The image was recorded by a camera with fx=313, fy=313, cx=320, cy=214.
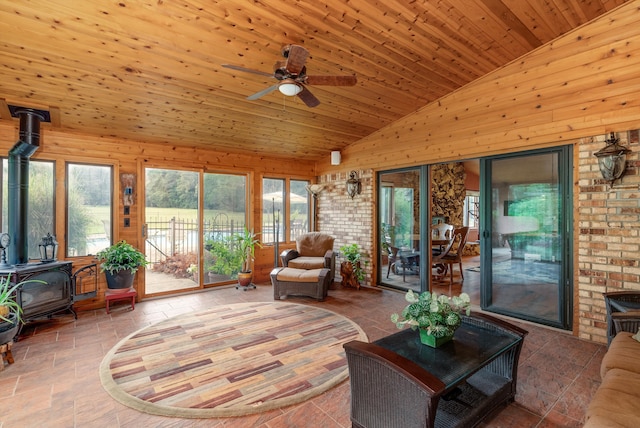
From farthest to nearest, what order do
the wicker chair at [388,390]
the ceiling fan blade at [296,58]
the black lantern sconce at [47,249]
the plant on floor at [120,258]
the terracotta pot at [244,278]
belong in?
the terracotta pot at [244,278], the plant on floor at [120,258], the black lantern sconce at [47,249], the ceiling fan blade at [296,58], the wicker chair at [388,390]

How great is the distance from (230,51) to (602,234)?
4120mm

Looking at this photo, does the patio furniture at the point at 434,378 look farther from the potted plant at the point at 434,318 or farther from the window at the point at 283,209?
the window at the point at 283,209

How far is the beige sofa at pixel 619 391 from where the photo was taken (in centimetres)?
138

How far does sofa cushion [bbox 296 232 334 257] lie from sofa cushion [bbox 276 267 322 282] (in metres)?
0.78

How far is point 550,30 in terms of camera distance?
3270 millimetres

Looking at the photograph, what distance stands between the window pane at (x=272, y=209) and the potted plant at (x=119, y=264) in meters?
2.33

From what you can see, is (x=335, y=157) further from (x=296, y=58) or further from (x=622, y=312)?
(x=622, y=312)

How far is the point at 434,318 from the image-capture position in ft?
6.64

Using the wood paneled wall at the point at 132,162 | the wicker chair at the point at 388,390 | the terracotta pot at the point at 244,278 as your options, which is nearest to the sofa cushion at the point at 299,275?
the terracotta pot at the point at 244,278

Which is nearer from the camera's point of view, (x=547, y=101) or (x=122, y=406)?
(x=122, y=406)

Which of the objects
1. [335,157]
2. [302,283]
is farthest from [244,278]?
[335,157]

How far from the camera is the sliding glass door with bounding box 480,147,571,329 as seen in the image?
3484 mm

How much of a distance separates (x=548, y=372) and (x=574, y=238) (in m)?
1.53

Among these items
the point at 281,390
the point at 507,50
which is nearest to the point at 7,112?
the point at 281,390
